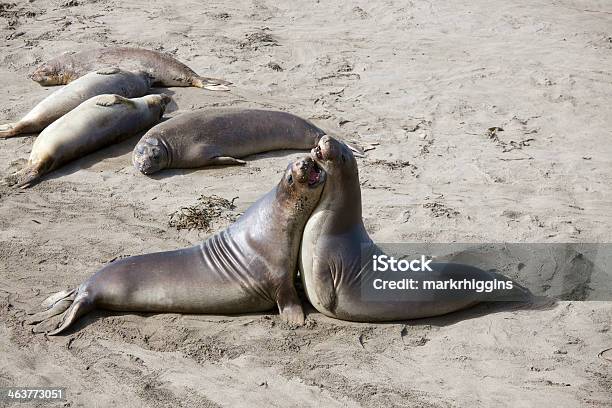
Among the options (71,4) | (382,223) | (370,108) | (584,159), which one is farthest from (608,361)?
(71,4)

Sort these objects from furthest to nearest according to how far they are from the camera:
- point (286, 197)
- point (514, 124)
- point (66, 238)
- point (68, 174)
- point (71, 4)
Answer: point (71, 4)
point (514, 124)
point (68, 174)
point (66, 238)
point (286, 197)

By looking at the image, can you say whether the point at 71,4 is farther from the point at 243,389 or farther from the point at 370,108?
the point at 243,389

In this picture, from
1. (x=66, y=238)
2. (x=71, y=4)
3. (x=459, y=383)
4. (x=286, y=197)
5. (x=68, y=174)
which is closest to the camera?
(x=459, y=383)

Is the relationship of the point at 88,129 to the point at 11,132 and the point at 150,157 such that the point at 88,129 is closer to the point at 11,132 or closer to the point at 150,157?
the point at 150,157

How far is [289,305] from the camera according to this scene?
5.42 meters

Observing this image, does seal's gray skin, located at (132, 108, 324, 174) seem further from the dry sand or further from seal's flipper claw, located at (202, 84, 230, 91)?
seal's flipper claw, located at (202, 84, 230, 91)

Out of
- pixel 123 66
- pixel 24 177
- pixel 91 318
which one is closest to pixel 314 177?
pixel 91 318

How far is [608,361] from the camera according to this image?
191 inches

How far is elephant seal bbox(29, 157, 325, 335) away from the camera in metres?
5.42

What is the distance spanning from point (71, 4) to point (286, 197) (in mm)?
7865

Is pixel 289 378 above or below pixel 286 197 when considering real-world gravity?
below

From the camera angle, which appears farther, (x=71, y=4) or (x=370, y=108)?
(x=71, y=4)

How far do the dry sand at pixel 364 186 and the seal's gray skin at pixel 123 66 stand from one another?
0.27 m

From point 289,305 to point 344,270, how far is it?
376 mm
